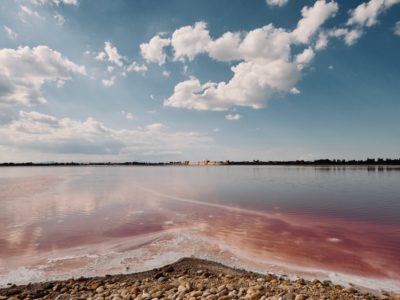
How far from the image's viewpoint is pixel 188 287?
852 centimetres

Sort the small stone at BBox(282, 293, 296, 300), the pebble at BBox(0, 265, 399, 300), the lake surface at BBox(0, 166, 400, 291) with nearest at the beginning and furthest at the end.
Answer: the small stone at BBox(282, 293, 296, 300) < the pebble at BBox(0, 265, 399, 300) < the lake surface at BBox(0, 166, 400, 291)

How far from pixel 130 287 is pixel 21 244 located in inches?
378

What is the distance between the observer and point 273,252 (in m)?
13.3

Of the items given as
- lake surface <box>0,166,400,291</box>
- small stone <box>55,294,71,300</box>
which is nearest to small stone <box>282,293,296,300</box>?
lake surface <box>0,166,400,291</box>

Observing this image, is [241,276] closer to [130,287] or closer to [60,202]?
[130,287]

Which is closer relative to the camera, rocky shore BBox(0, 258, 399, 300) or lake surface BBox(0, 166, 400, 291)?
rocky shore BBox(0, 258, 399, 300)

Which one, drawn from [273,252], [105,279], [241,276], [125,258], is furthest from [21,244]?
[273,252]

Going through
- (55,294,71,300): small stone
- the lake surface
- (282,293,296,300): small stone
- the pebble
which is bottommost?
the lake surface

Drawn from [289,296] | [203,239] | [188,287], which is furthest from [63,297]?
[203,239]

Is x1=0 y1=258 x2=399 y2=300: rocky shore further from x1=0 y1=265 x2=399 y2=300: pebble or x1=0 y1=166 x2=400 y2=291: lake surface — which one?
x1=0 y1=166 x2=400 y2=291: lake surface

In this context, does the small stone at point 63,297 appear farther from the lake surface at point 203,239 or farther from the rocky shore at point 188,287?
the lake surface at point 203,239

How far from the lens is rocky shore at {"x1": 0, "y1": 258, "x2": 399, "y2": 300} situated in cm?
798

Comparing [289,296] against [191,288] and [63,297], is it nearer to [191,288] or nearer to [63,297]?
[191,288]

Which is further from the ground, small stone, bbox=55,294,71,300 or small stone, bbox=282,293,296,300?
small stone, bbox=282,293,296,300
